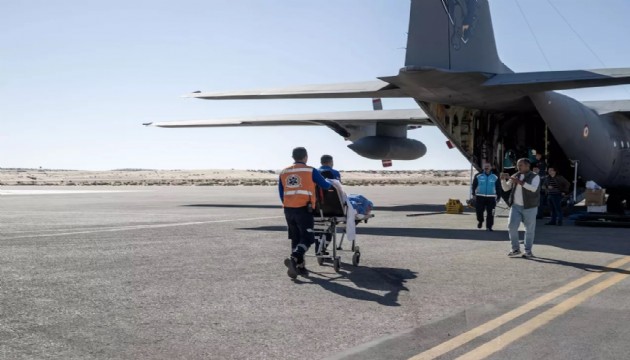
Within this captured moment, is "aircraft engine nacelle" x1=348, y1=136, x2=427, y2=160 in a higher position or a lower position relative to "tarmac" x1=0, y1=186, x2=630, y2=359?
higher

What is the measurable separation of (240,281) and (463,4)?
39.5ft

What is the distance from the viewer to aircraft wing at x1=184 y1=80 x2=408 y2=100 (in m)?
17.6

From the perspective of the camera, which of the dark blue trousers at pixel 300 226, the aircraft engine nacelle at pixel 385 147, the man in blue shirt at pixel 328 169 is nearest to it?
the dark blue trousers at pixel 300 226

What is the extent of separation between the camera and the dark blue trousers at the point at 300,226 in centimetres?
900

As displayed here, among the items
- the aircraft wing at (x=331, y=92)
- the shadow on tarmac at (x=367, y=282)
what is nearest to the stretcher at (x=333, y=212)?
the shadow on tarmac at (x=367, y=282)

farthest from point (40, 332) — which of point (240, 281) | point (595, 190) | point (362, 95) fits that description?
point (595, 190)

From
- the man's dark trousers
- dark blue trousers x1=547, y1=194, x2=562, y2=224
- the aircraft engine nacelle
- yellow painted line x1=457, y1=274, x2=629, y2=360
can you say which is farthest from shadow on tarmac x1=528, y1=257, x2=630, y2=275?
the aircraft engine nacelle

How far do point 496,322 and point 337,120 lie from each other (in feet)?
72.5

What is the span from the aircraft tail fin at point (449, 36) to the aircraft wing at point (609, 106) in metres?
6.71

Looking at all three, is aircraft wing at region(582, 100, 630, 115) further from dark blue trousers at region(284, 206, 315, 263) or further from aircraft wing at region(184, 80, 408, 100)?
dark blue trousers at region(284, 206, 315, 263)

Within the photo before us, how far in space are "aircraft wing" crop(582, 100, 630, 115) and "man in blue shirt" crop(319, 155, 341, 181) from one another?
603 inches

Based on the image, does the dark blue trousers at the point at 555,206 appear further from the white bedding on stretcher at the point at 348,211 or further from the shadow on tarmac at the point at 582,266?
the white bedding on stretcher at the point at 348,211

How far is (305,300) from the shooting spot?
23.4 ft

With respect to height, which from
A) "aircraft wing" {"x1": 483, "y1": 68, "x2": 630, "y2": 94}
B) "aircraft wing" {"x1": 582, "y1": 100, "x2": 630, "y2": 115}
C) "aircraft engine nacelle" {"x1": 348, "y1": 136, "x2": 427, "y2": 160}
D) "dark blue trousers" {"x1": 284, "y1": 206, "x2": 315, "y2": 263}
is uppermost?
"aircraft wing" {"x1": 582, "y1": 100, "x2": 630, "y2": 115}
